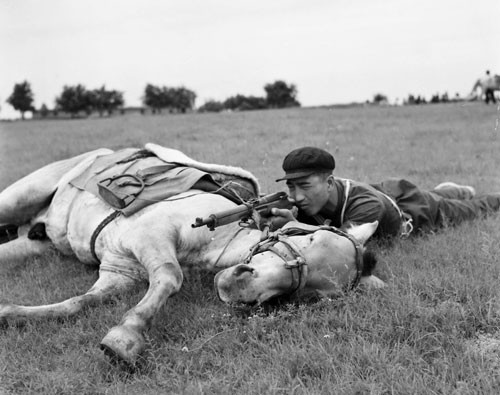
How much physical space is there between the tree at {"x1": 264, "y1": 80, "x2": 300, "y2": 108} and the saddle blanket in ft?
239

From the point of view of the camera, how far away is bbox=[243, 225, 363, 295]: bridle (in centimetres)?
363

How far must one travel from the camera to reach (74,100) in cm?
5925

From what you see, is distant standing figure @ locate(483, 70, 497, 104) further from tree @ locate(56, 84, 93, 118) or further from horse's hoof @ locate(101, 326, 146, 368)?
tree @ locate(56, 84, 93, 118)

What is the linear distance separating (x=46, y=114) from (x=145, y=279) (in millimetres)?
57233

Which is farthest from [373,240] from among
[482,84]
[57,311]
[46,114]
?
[46,114]

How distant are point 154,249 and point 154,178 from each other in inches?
39.1

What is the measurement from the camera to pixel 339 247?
12.6ft

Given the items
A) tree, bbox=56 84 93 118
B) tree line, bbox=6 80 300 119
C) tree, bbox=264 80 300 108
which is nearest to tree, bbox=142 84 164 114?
tree line, bbox=6 80 300 119

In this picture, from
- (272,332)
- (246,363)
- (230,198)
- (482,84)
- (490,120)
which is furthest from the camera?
(482,84)

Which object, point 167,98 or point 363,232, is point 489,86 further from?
point 167,98

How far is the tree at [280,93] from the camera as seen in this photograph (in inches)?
3108

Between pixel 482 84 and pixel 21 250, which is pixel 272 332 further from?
pixel 482 84

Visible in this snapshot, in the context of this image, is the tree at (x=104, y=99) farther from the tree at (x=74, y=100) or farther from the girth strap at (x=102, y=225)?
the girth strap at (x=102, y=225)

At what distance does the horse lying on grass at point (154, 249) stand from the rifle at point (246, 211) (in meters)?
0.15
